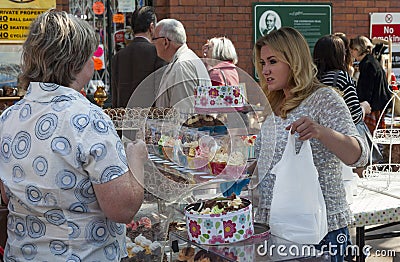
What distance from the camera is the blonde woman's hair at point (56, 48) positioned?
226 cm

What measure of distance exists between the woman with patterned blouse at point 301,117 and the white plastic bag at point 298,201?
107 millimetres

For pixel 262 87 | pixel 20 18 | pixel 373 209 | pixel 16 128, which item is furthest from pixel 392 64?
pixel 16 128

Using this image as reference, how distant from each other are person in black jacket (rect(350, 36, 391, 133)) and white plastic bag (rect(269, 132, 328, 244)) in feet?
16.9

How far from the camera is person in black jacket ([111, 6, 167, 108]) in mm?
6121

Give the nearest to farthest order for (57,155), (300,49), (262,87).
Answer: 1. (57,155)
2. (300,49)
3. (262,87)

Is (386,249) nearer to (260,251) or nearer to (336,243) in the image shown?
(336,243)

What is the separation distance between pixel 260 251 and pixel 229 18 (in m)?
6.15

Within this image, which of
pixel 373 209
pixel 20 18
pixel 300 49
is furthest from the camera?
pixel 20 18

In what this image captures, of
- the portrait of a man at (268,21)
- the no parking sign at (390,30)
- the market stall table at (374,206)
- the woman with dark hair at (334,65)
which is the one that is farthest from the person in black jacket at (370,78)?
the market stall table at (374,206)

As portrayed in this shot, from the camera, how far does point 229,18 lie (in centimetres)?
848

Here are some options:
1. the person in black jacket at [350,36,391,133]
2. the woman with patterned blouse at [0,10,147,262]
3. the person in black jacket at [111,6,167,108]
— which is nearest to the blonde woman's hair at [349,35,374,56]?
the person in black jacket at [350,36,391,133]

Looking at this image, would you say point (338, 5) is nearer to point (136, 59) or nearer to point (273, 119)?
point (136, 59)

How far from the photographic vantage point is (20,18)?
6480 mm

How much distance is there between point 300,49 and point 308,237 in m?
0.85
